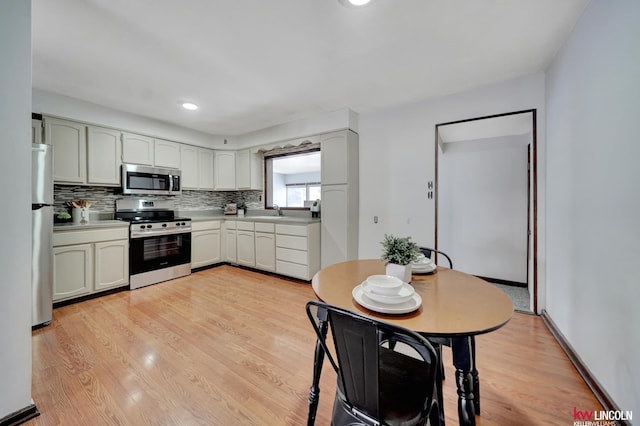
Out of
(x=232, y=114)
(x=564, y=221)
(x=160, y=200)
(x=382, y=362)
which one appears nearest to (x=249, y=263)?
(x=160, y=200)

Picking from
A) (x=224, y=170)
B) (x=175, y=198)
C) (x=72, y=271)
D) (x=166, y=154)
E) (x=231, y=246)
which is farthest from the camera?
(x=224, y=170)

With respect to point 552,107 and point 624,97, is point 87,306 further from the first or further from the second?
point 552,107

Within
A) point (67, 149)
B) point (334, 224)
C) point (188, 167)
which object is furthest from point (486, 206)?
point (67, 149)

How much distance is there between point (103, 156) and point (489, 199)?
17.5 ft

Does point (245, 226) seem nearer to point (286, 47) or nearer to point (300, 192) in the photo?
point (300, 192)

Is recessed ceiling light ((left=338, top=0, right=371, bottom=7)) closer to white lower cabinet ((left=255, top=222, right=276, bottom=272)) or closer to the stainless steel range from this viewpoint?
white lower cabinet ((left=255, top=222, right=276, bottom=272))

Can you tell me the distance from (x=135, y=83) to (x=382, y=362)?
3.40 metres

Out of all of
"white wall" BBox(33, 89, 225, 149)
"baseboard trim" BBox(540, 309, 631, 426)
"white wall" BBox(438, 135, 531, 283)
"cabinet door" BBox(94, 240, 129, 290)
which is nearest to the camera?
"baseboard trim" BBox(540, 309, 631, 426)

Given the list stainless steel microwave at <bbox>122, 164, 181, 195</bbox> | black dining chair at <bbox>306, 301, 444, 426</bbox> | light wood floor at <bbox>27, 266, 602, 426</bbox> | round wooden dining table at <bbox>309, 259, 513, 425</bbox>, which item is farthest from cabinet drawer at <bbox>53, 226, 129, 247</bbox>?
black dining chair at <bbox>306, 301, 444, 426</bbox>

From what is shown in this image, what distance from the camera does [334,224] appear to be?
140 inches

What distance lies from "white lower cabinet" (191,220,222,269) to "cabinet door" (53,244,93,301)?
4.18 feet

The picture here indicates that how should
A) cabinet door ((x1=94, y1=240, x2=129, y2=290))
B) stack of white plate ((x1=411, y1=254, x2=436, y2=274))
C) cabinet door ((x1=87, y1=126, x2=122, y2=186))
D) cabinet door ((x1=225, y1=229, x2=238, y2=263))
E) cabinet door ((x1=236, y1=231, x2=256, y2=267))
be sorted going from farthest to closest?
cabinet door ((x1=225, y1=229, x2=238, y2=263)) < cabinet door ((x1=236, y1=231, x2=256, y2=267)) < cabinet door ((x1=87, y1=126, x2=122, y2=186)) < cabinet door ((x1=94, y1=240, x2=129, y2=290)) < stack of white plate ((x1=411, y1=254, x2=436, y2=274))

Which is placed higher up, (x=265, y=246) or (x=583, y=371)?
(x=265, y=246)

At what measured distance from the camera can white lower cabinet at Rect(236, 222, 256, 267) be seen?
13.5ft
